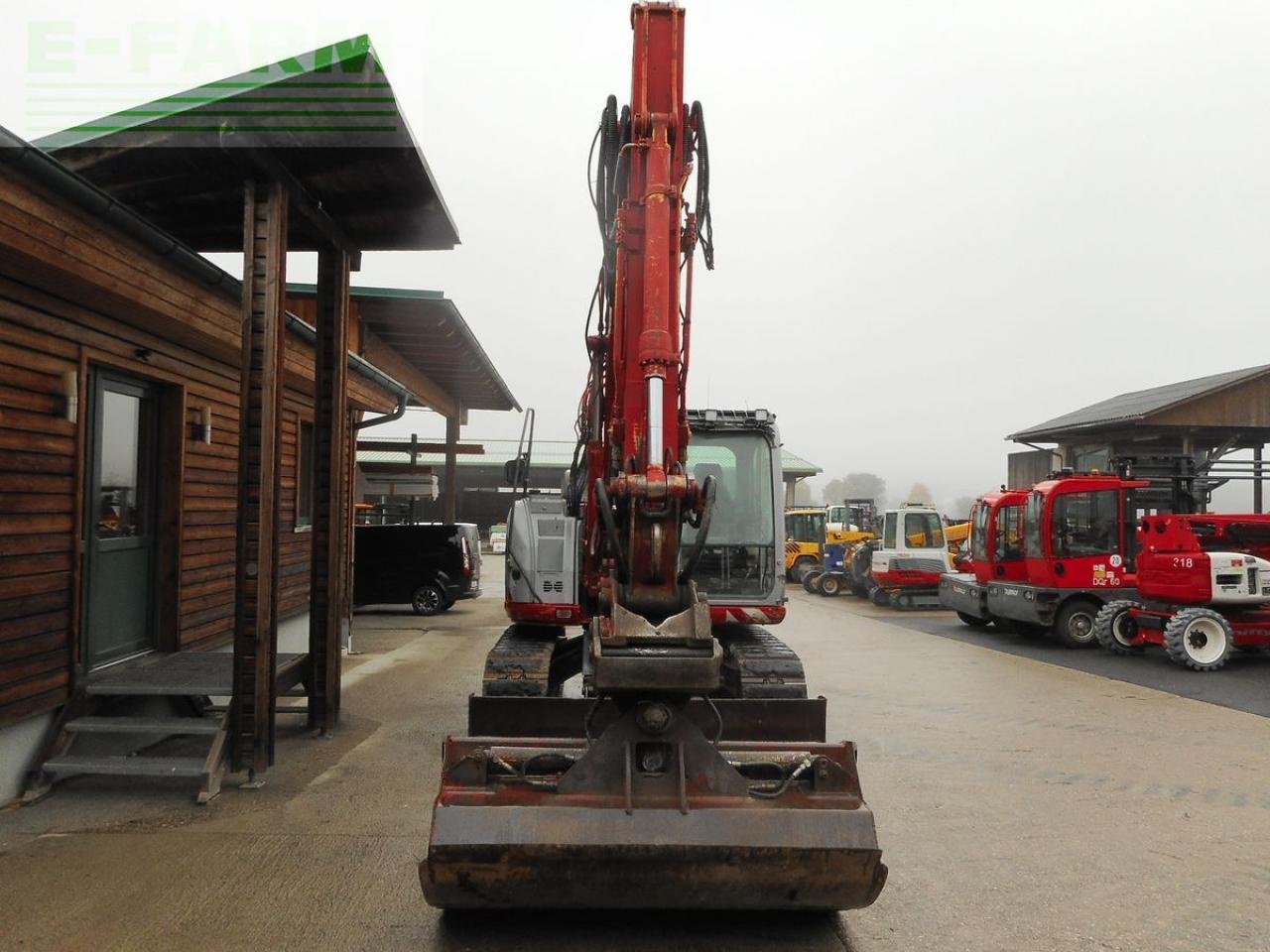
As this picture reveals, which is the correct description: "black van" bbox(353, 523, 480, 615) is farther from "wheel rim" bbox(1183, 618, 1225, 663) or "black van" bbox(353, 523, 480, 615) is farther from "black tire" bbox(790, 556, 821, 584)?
"black tire" bbox(790, 556, 821, 584)

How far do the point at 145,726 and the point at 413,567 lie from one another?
11.5m

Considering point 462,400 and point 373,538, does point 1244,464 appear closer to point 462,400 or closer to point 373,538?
point 373,538

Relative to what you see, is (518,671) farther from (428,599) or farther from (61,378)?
(428,599)

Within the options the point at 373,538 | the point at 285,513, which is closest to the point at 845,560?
the point at 373,538

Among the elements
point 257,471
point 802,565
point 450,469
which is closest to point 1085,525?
point 450,469

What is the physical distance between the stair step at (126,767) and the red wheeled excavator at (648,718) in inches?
71.1

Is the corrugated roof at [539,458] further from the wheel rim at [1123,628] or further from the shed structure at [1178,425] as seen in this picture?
the wheel rim at [1123,628]

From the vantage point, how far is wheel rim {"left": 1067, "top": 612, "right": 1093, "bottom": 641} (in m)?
14.5

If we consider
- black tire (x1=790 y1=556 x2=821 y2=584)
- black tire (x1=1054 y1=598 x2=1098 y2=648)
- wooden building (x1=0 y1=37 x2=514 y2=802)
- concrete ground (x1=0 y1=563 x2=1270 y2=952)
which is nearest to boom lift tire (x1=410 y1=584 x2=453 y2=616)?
concrete ground (x1=0 y1=563 x2=1270 y2=952)

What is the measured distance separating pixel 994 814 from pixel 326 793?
4.00 m

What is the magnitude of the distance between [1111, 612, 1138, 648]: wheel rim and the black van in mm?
10466

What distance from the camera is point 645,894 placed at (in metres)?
3.71

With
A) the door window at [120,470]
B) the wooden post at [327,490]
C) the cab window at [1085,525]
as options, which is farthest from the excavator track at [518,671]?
the cab window at [1085,525]

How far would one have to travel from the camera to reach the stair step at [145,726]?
5.85m
